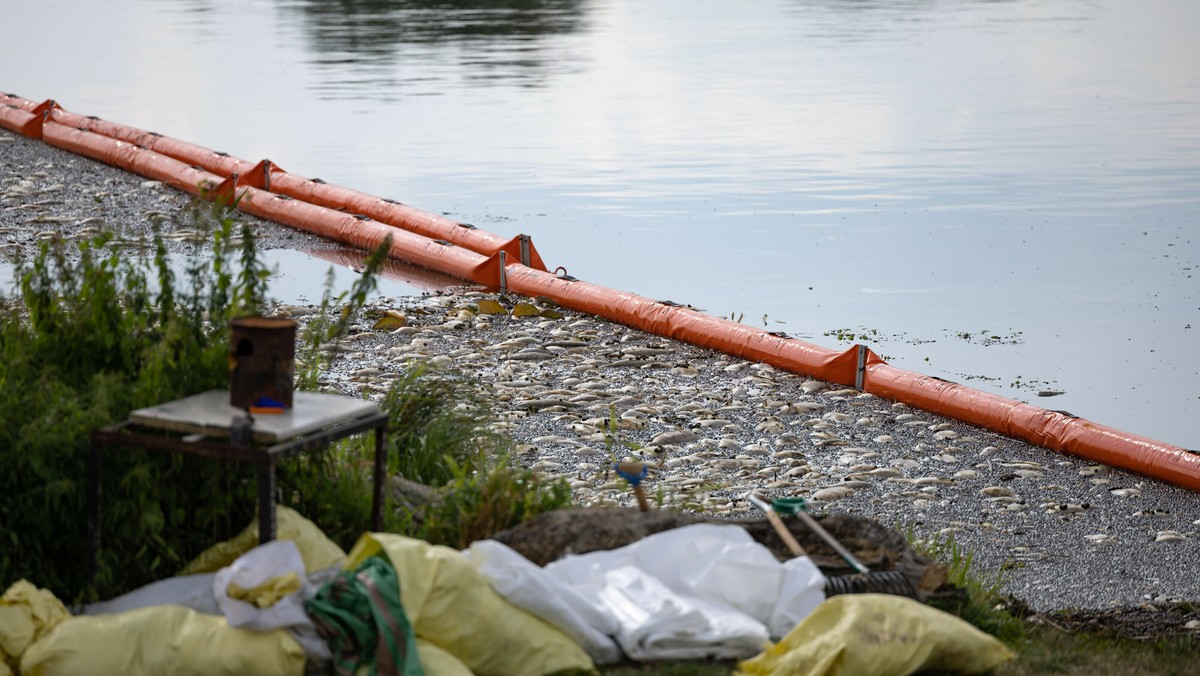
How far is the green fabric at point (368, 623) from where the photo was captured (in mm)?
4359

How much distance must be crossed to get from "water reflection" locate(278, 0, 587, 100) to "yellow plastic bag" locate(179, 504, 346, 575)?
16805 millimetres

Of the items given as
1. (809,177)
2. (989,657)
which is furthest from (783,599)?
(809,177)

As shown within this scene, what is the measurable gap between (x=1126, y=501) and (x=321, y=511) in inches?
154

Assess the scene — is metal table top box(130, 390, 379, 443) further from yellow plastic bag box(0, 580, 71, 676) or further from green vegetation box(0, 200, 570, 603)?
yellow plastic bag box(0, 580, 71, 676)

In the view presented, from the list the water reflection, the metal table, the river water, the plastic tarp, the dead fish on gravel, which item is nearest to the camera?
the metal table

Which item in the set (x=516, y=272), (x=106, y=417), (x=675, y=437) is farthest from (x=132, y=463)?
(x=516, y=272)

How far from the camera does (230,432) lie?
450 centimetres

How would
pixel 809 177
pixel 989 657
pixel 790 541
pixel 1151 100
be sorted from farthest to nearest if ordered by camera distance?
1. pixel 1151 100
2. pixel 809 177
3. pixel 790 541
4. pixel 989 657

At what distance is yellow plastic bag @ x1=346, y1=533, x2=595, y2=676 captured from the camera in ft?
14.9

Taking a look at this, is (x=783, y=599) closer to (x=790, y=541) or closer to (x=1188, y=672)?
(x=790, y=541)

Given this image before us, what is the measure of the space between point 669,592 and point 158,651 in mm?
1544

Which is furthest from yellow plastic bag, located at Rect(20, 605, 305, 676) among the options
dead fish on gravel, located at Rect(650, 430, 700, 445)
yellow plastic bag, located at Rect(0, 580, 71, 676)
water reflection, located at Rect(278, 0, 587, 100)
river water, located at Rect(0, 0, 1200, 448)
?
water reflection, located at Rect(278, 0, 587, 100)

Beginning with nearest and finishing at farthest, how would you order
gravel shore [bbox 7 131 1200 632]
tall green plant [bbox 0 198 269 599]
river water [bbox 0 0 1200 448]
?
tall green plant [bbox 0 198 269 599], gravel shore [bbox 7 131 1200 632], river water [bbox 0 0 1200 448]

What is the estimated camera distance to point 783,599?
497 cm
